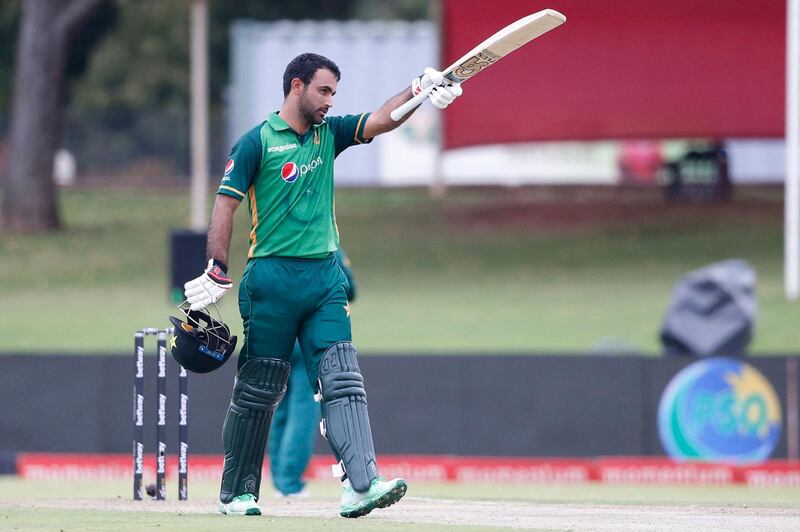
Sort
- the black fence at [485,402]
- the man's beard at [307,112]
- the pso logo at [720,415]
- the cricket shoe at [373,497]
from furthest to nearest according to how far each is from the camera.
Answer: the black fence at [485,402]
the pso logo at [720,415]
the man's beard at [307,112]
the cricket shoe at [373,497]

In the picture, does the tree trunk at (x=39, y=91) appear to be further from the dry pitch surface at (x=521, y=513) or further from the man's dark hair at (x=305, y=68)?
the man's dark hair at (x=305, y=68)

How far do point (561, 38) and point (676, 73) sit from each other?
2101 millimetres

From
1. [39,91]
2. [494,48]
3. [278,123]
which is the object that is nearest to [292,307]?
[278,123]

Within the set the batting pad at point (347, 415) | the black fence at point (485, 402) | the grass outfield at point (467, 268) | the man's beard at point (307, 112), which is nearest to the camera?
the batting pad at point (347, 415)

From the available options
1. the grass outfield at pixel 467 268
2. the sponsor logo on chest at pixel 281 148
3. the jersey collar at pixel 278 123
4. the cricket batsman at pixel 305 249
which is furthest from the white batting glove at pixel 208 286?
the grass outfield at pixel 467 268

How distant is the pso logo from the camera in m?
13.3

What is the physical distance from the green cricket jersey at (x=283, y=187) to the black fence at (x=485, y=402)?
6824 millimetres

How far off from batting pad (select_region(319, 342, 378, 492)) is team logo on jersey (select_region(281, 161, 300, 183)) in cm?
77

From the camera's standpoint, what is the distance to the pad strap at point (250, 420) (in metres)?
6.86

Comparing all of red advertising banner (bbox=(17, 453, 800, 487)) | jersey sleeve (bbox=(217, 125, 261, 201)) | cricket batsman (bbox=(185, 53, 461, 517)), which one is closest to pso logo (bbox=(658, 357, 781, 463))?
red advertising banner (bbox=(17, 453, 800, 487))

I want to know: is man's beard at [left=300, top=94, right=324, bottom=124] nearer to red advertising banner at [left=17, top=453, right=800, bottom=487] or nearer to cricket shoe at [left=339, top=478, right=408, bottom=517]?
cricket shoe at [left=339, top=478, right=408, bottom=517]

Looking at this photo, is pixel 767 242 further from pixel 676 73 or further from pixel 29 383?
pixel 29 383

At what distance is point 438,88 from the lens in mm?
6711

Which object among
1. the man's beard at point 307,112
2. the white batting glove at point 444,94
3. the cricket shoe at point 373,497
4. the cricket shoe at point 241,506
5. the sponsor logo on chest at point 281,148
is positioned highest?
the white batting glove at point 444,94
